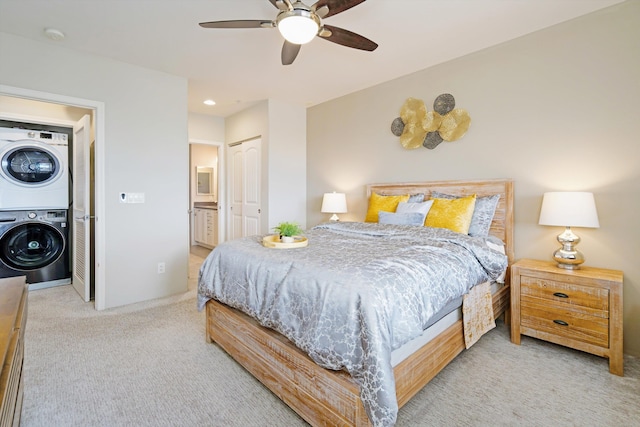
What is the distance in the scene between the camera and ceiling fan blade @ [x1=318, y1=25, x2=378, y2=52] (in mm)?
1985

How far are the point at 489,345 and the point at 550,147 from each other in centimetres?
172

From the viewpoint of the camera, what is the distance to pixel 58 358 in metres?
2.11

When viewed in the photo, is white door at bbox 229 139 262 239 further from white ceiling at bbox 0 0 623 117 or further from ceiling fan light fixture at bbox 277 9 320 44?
ceiling fan light fixture at bbox 277 9 320 44

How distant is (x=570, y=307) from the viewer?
209cm

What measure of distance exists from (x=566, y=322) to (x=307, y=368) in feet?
6.28

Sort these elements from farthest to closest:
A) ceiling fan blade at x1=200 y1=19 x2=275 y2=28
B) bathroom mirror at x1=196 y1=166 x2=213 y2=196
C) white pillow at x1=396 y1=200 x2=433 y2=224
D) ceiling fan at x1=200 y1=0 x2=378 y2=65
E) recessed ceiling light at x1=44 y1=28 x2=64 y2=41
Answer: bathroom mirror at x1=196 y1=166 x2=213 y2=196 → white pillow at x1=396 y1=200 x2=433 y2=224 → recessed ceiling light at x1=44 y1=28 x2=64 y2=41 → ceiling fan blade at x1=200 y1=19 x2=275 y2=28 → ceiling fan at x1=200 y1=0 x2=378 y2=65

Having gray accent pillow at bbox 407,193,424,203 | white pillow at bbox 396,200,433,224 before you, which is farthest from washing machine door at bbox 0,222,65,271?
gray accent pillow at bbox 407,193,424,203

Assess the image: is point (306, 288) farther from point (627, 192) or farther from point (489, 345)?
point (627, 192)

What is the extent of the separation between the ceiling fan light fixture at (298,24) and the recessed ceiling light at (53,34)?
211 centimetres

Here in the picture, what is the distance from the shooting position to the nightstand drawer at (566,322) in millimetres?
1975

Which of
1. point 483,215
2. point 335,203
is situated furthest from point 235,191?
point 483,215

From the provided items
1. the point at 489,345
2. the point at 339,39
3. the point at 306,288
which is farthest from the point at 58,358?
the point at 489,345

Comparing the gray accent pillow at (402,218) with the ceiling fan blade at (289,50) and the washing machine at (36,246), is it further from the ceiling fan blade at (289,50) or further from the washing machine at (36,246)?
the washing machine at (36,246)

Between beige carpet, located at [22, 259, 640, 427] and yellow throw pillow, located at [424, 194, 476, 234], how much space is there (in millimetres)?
940
